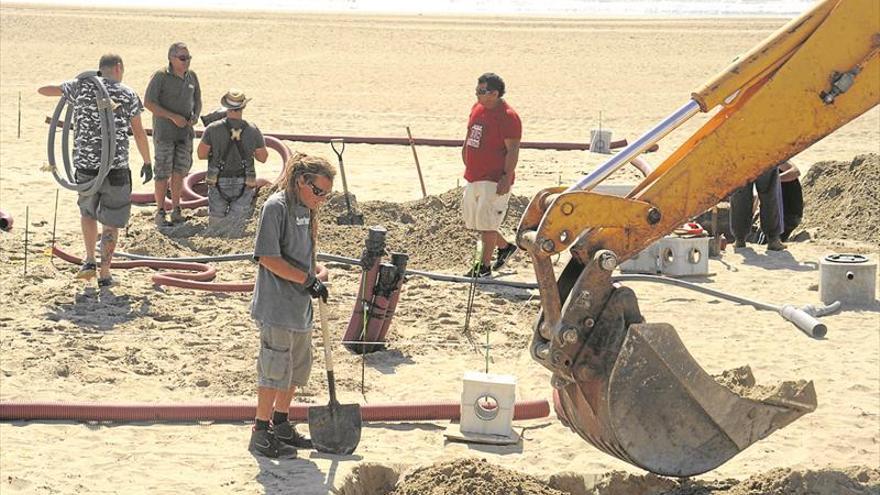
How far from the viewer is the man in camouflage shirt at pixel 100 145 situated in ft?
40.1

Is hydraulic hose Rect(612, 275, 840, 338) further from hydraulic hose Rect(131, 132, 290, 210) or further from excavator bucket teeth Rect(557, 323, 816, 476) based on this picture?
hydraulic hose Rect(131, 132, 290, 210)

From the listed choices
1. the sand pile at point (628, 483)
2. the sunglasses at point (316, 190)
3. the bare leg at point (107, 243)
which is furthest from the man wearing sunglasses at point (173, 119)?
the sand pile at point (628, 483)

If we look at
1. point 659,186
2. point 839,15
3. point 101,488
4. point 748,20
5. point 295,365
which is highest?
point 748,20

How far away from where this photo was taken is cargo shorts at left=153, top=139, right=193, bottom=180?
15.4 meters

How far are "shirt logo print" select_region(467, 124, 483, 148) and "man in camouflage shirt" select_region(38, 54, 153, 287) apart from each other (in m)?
2.85

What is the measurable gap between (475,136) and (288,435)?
5.10 meters

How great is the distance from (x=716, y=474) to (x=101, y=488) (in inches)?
134

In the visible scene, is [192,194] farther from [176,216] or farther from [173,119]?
[173,119]

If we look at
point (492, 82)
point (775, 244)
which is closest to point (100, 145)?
point (492, 82)

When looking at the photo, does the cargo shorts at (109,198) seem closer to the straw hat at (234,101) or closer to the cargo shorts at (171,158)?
the straw hat at (234,101)

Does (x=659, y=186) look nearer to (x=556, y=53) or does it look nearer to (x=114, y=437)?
(x=114, y=437)

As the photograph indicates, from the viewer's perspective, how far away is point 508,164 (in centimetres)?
1346

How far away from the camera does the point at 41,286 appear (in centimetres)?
1276

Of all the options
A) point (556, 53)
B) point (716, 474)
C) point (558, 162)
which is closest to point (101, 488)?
point (716, 474)
